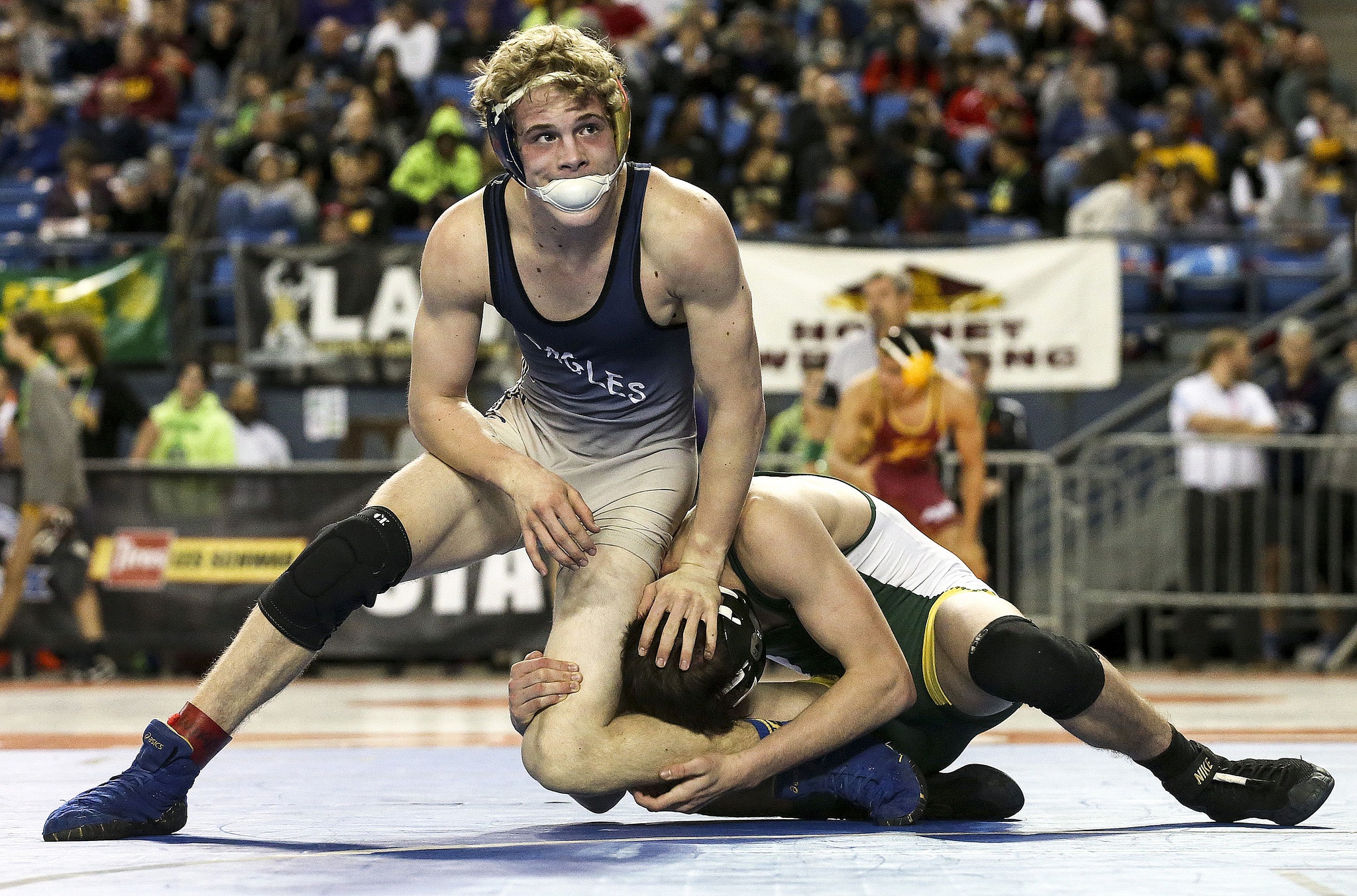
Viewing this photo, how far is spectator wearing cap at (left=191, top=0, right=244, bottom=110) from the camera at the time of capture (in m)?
13.4

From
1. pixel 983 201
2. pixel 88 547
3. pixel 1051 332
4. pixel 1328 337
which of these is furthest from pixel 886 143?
pixel 88 547

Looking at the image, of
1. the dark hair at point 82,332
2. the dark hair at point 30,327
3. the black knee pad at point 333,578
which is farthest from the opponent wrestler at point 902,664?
the dark hair at point 82,332

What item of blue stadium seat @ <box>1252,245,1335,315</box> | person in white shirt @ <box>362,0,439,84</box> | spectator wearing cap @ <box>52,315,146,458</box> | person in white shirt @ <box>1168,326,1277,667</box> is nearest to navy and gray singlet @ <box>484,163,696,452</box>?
person in white shirt @ <box>1168,326,1277,667</box>

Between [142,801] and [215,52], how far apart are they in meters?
11.4

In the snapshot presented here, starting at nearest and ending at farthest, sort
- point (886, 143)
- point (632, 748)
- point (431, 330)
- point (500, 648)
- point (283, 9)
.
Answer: point (632, 748) < point (431, 330) < point (500, 648) < point (886, 143) < point (283, 9)

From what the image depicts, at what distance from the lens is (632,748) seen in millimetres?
3232

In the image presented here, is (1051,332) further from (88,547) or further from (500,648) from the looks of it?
(88,547)

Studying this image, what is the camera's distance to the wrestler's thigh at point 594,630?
329cm

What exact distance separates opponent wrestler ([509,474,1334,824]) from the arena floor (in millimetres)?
98

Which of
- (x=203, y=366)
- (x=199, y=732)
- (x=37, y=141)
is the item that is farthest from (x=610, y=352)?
(x=37, y=141)

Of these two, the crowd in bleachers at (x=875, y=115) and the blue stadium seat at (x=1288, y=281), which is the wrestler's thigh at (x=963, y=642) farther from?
the blue stadium seat at (x=1288, y=281)

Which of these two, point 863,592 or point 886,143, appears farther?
point 886,143

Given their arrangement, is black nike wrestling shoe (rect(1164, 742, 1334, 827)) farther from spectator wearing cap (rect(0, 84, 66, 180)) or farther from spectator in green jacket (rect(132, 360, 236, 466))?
spectator wearing cap (rect(0, 84, 66, 180))

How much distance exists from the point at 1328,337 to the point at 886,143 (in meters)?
3.11
